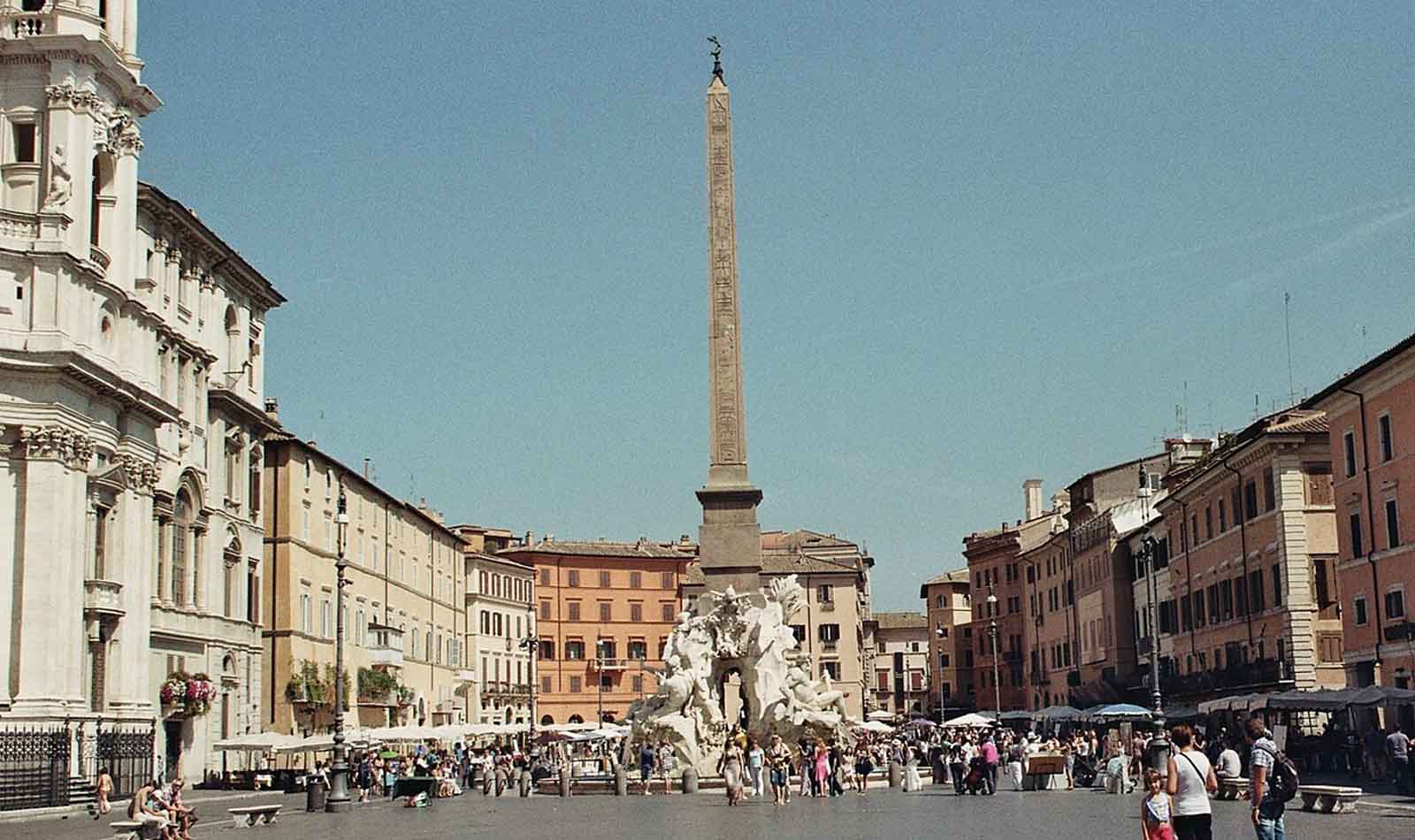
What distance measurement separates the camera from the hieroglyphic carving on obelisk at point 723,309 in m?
37.7

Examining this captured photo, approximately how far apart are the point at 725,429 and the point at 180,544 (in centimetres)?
1446

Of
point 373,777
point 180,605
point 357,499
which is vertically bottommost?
point 373,777

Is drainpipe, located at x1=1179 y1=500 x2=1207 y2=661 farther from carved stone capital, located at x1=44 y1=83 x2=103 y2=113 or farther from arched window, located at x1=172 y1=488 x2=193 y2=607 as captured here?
carved stone capital, located at x1=44 y1=83 x2=103 y2=113

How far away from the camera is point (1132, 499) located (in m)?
67.2

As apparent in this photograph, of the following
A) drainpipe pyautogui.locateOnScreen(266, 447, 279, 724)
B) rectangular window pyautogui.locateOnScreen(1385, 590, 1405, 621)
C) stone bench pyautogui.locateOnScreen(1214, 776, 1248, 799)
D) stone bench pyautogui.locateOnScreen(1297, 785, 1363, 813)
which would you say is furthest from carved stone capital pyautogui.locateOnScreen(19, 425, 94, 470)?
rectangular window pyautogui.locateOnScreen(1385, 590, 1405, 621)

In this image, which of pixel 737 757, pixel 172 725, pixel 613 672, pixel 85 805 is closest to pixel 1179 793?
pixel 737 757

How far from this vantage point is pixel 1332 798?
24.1 meters

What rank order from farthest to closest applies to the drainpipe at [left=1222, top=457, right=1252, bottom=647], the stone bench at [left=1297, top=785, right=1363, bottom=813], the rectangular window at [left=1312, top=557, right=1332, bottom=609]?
the drainpipe at [left=1222, top=457, right=1252, bottom=647], the rectangular window at [left=1312, top=557, right=1332, bottom=609], the stone bench at [left=1297, top=785, right=1363, bottom=813]

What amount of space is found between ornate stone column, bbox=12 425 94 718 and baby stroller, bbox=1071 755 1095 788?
20.2 meters

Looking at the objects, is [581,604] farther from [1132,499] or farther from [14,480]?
[14,480]

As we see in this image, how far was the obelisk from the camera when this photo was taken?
37.2 m

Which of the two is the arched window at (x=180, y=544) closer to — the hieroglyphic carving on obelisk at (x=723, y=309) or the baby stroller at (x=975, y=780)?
the hieroglyphic carving on obelisk at (x=723, y=309)

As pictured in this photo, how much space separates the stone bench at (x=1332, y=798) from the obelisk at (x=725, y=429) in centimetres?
1498

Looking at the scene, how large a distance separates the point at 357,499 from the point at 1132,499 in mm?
29353
